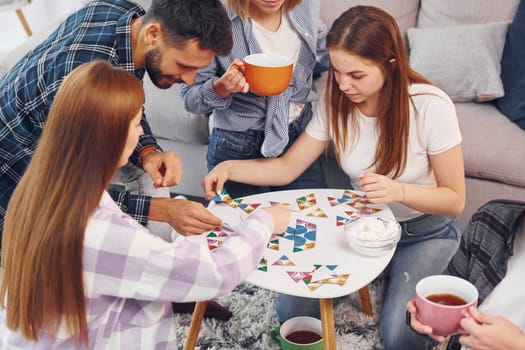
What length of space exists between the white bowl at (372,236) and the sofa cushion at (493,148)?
88cm

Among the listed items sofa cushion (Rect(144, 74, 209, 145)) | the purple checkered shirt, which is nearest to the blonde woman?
sofa cushion (Rect(144, 74, 209, 145))

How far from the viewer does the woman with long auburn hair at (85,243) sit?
3.84ft

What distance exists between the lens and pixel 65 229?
116 cm

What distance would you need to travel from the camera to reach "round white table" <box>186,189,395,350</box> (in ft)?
4.86

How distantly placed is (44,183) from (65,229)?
10 centimetres

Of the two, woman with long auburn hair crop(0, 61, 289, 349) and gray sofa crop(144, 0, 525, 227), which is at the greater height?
woman with long auburn hair crop(0, 61, 289, 349)

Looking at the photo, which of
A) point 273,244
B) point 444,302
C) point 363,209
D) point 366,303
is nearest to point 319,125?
point 363,209

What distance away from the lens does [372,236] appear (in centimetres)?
154

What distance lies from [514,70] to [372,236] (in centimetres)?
133

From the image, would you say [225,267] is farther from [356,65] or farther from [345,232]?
[356,65]

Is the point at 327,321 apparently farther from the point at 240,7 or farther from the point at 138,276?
the point at 240,7

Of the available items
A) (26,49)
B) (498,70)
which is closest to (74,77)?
(26,49)

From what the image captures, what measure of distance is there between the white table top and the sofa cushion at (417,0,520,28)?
1241 mm

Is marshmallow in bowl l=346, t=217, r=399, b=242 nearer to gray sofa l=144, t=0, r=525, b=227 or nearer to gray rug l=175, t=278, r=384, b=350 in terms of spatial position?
gray rug l=175, t=278, r=384, b=350
